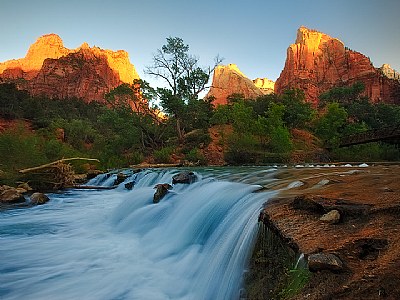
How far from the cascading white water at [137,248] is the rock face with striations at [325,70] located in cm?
8647

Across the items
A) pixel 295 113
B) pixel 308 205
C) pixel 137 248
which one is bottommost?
pixel 137 248

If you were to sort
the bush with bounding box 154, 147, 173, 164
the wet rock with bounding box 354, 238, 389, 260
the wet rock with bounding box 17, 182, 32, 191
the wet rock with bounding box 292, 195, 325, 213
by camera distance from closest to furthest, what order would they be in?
the wet rock with bounding box 354, 238, 389, 260, the wet rock with bounding box 292, 195, 325, 213, the wet rock with bounding box 17, 182, 32, 191, the bush with bounding box 154, 147, 173, 164

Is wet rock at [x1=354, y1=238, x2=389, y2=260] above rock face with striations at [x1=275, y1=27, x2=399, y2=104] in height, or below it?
below

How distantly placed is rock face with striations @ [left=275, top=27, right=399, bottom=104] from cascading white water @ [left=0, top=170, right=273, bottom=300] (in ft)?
284

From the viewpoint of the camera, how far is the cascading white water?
Answer: 15.3ft

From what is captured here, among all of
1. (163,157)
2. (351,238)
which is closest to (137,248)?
(351,238)

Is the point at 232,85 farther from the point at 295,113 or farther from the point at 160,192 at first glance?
the point at 160,192

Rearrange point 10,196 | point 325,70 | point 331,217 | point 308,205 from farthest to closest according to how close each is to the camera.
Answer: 1. point 325,70
2. point 10,196
3. point 308,205
4. point 331,217

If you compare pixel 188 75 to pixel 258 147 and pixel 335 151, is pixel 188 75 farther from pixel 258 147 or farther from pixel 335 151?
pixel 335 151

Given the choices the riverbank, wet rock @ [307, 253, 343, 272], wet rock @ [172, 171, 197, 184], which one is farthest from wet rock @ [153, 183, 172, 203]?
wet rock @ [307, 253, 343, 272]

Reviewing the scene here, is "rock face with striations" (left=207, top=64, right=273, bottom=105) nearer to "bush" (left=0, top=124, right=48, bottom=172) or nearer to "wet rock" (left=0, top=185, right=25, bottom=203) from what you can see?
"bush" (left=0, top=124, right=48, bottom=172)

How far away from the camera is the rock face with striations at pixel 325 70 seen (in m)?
85.4

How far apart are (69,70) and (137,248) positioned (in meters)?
121

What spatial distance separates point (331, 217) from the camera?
12.8 feet
